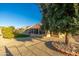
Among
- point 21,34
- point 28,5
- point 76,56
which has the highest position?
point 28,5

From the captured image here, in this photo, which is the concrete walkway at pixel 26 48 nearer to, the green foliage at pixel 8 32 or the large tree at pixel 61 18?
the green foliage at pixel 8 32

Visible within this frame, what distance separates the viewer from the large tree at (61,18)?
228 inches

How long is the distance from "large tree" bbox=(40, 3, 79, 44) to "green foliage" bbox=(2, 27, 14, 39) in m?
0.56

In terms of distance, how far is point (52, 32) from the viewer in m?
5.98

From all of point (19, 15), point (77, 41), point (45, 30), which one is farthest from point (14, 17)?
point (77, 41)

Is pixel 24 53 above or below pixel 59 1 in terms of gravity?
below

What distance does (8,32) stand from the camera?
19.7ft

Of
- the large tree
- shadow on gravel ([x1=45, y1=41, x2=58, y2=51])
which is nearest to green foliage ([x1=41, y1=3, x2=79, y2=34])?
the large tree

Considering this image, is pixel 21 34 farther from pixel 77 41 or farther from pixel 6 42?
pixel 77 41

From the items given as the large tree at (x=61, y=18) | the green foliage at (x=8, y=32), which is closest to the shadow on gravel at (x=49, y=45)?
the large tree at (x=61, y=18)

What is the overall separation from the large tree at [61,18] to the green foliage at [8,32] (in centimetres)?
56

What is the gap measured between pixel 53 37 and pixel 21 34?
554 mm

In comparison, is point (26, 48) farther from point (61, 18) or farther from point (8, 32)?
point (61, 18)

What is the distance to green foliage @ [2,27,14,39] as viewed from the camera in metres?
5.96
